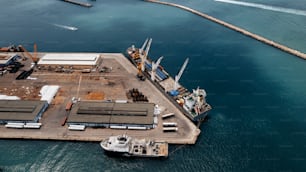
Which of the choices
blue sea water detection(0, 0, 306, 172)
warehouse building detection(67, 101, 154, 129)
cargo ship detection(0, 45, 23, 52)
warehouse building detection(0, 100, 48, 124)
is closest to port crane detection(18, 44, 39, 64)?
cargo ship detection(0, 45, 23, 52)

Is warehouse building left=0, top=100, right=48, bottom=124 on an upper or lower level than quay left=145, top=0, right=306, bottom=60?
lower

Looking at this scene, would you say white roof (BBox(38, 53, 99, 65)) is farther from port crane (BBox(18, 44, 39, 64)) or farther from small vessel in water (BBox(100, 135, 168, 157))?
small vessel in water (BBox(100, 135, 168, 157))

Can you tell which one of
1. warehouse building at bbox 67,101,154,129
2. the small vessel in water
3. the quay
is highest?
the quay

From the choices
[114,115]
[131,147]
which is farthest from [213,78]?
[131,147]

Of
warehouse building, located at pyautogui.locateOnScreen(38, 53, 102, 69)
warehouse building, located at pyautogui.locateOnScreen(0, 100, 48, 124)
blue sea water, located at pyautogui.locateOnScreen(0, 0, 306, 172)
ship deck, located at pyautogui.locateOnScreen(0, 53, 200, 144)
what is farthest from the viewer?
warehouse building, located at pyautogui.locateOnScreen(38, 53, 102, 69)

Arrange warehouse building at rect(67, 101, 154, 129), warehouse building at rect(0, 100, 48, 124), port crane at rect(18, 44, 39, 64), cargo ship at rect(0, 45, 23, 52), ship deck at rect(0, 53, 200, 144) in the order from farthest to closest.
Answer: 1. cargo ship at rect(0, 45, 23, 52)
2. port crane at rect(18, 44, 39, 64)
3. warehouse building at rect(0, 100, 48, 124)
4. warehouse building at rect(67, 101, 154, 129)
5. ship deck at rect(0, 53, 200, 144)

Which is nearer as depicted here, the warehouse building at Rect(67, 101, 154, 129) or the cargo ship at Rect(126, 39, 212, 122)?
the warehouse building at Rect(67, 101, 154, 129)
